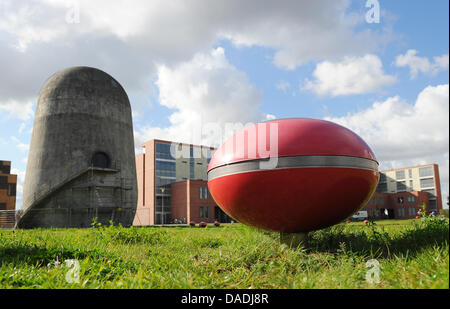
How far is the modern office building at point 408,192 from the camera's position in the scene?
90.2 metres

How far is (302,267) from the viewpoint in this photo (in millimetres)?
4895

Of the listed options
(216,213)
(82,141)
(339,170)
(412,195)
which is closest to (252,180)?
(339,170)

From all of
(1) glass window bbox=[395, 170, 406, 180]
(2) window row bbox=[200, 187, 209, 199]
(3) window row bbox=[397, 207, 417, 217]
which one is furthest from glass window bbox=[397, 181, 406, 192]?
(2) window row bbox=[200, 187, 209, 199]

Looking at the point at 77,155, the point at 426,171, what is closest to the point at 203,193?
the point at 77,155

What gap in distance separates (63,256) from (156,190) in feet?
204

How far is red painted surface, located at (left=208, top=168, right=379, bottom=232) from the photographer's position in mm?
5492

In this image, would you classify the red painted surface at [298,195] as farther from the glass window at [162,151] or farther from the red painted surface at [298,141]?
the glass window at [162,151]

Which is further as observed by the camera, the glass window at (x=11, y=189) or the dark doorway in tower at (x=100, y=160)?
the glass window at (x=11, y=189)

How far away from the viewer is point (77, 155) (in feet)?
74.3

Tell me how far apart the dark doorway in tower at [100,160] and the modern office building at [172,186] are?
38.7 meters

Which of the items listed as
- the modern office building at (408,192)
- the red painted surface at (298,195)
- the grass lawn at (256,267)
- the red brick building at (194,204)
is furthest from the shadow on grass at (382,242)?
the modern office building at (408,192)

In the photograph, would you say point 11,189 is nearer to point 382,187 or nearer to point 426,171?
point 382,187

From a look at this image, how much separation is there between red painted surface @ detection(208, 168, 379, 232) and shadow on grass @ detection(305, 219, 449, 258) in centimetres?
51
